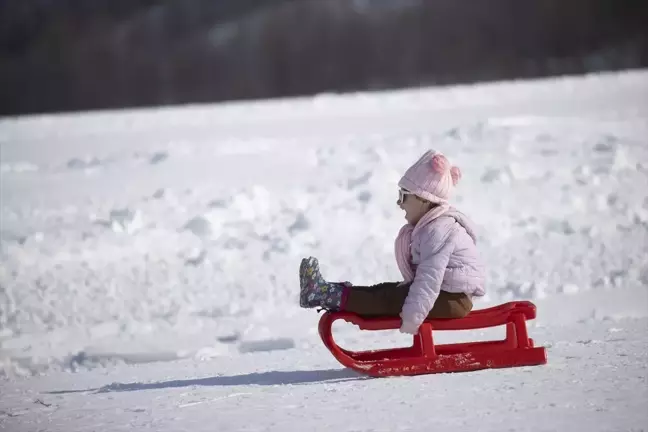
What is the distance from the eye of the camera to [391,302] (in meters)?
3.49

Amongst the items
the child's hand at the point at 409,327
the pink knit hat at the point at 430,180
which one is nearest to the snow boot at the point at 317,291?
the child's hand at the point at 409,327

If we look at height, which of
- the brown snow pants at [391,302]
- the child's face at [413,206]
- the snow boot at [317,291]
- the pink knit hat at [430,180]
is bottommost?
the brown snow pants at [391,302]

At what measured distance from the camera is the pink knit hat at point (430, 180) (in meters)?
3.45

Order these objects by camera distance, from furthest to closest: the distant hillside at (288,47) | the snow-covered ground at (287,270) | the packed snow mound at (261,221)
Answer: the distant hillside at (288,47) → the packed snow mound at (261,221) → the snow-covered ground at (287,270)

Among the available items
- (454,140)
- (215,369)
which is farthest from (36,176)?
(215,369)

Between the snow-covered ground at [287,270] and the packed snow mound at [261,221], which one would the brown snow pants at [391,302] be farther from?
the packed snow mound at [261,221]

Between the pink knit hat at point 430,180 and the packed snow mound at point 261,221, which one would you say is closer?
the pink knit hat at point 430,180

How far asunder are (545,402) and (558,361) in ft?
1.88

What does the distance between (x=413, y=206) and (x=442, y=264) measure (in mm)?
234

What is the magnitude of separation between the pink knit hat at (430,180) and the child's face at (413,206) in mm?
33

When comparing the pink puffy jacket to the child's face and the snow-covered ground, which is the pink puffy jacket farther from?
the snow-covered ground

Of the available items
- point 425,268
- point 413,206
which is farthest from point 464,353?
point 413,206

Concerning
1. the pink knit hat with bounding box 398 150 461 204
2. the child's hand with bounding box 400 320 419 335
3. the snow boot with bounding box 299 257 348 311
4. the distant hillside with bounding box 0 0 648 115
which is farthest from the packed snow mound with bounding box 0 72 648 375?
the distant hillside with bounding box 0 0 648 115

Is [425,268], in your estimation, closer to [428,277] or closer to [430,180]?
[428,277]
